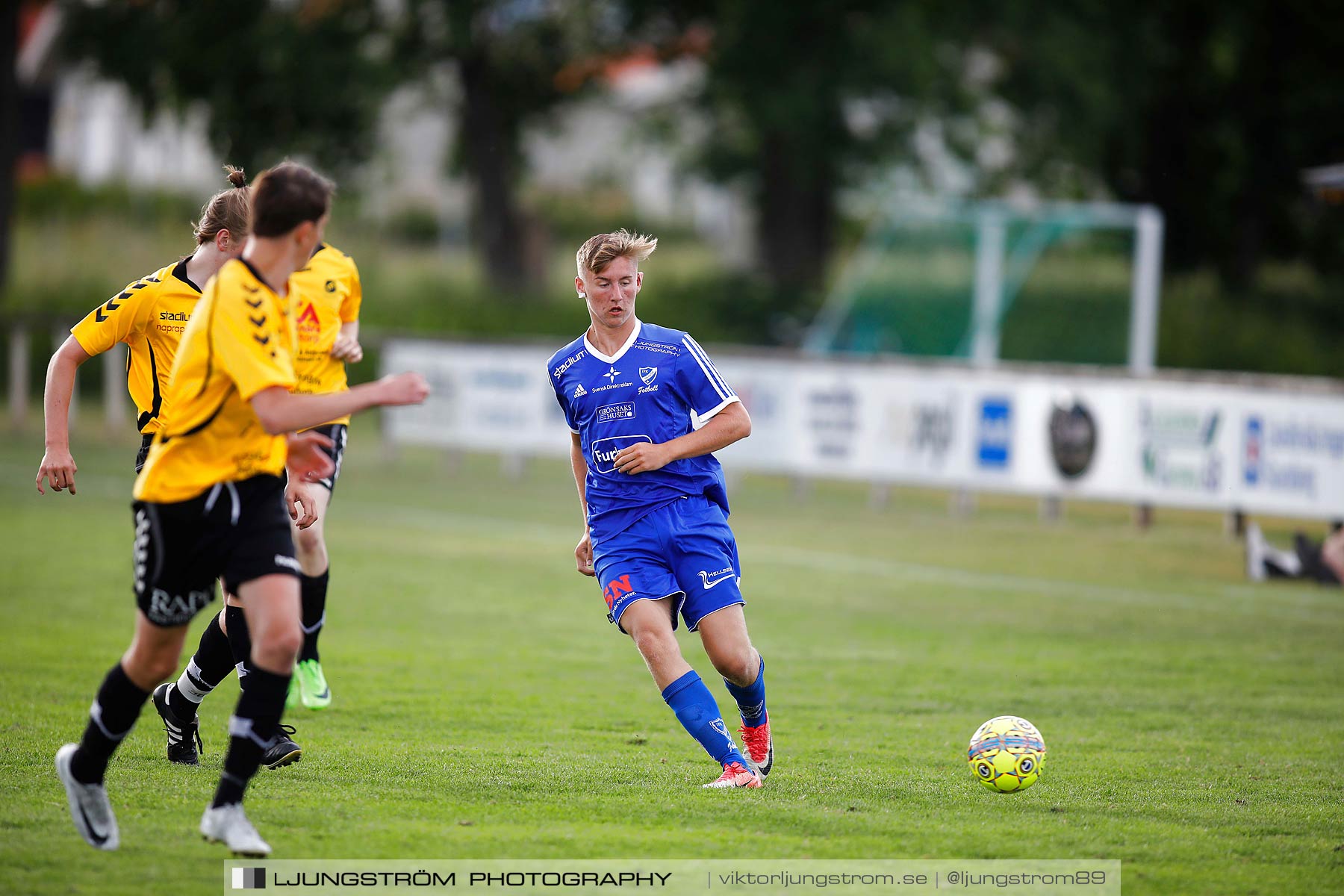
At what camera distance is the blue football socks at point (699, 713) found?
582 cm

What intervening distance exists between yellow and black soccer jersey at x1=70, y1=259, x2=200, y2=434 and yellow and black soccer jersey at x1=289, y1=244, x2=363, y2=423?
23.3 inches

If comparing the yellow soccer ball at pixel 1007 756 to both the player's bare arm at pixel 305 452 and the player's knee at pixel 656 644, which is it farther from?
the player's bare arm at pixel 305 452

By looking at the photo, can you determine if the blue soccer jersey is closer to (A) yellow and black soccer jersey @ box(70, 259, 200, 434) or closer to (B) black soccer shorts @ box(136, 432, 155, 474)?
(A) yellow and black soccer jersey @ box(70, 259, 200, 434)

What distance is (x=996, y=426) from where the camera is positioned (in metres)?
16.6

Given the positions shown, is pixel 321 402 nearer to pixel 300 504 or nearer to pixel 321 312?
pixel 300 504

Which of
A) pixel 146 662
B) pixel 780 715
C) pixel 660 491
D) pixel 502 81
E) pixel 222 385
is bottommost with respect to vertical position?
pixel 780 715

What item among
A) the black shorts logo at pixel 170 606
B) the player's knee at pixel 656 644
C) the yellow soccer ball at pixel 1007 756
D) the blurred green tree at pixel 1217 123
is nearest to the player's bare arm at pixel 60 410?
the black shorts logo at pixel 170 606

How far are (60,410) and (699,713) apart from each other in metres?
2.70

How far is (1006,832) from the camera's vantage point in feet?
17.6

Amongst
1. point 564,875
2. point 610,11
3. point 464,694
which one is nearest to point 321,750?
point 464,694

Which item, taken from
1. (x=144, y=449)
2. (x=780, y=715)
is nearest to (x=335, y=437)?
(x=144, y=449)

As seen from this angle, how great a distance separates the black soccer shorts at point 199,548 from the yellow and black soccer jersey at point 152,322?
1485 mm

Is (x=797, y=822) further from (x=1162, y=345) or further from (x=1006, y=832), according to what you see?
(x=1162, y=345)

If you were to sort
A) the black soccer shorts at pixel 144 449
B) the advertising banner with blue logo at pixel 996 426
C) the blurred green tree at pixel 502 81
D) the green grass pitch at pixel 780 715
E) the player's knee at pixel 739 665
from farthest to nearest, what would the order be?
the blurred green tree at pixel 502 81, the advertising banner with blue logo at pixel 996 426, the black soccer shorts at pixel 144 449, the player's knee at pixel 739 665, the green grass pitch at pixel 780 715
